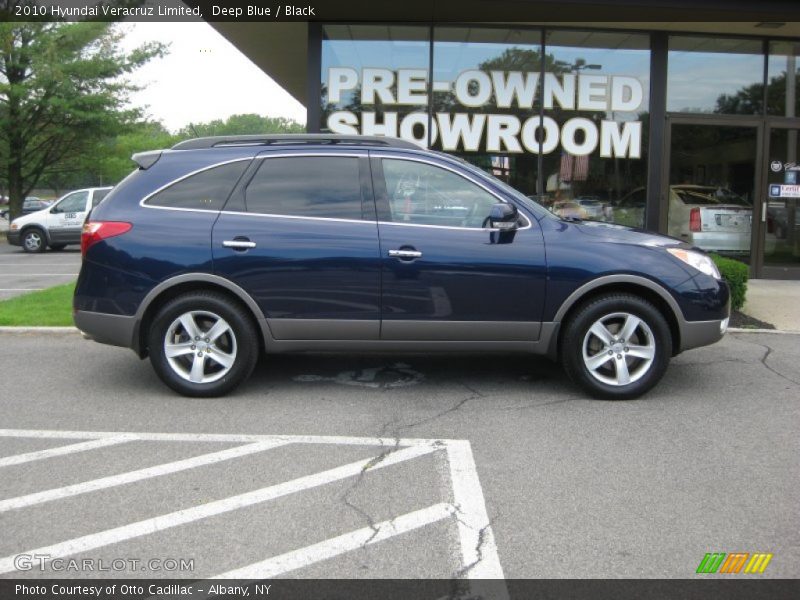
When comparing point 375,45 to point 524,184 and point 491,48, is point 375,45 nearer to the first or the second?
point 491,48

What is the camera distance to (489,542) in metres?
3.37

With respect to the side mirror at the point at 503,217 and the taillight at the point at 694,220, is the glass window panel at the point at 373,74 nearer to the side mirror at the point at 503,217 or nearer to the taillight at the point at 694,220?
the taillight at the point at 694,220

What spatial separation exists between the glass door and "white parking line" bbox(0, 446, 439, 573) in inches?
384

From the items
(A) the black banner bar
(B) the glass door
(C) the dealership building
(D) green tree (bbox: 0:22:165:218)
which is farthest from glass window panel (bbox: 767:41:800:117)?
(D) green tree (bbox: 0:22:165:218)

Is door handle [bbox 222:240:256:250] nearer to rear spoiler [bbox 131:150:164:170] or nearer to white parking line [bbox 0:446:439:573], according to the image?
rear spoiler [bbox 131:150:164:170]

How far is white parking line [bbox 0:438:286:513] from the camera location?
3779 millimetres

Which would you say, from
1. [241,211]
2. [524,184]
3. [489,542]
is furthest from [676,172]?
[489,542]

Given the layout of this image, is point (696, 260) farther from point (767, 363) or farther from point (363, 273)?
point (363, 273)

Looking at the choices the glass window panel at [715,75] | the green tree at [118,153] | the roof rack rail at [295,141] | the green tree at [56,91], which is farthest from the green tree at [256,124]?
the roof rack rail at [295,141]

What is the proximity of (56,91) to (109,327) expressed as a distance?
20883mm

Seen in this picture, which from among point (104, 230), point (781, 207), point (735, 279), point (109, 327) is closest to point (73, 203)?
point (104, 230)

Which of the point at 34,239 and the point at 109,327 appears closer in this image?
the point at 109,327

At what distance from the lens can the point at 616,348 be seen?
221 inches

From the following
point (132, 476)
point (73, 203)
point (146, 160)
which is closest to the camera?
point (132, 476)
